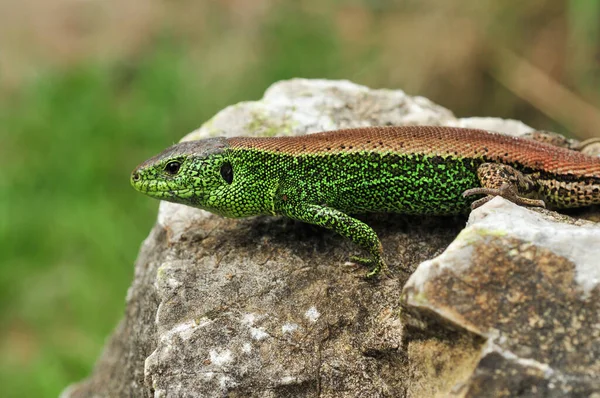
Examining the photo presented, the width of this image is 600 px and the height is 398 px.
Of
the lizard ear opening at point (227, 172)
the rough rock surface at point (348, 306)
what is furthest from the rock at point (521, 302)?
the lizard ear opening at point (227, 172)

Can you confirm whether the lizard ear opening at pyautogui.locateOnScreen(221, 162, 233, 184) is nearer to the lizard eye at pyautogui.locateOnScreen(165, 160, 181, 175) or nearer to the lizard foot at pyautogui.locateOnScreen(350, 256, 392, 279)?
the lizard eye at pyautogui.locateOnScreen(165, 160, 181, 175)

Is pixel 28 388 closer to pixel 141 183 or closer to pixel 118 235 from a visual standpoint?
pixel 118 235

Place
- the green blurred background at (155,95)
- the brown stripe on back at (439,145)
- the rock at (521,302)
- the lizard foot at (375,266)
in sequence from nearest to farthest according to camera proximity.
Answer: the rock at (521,302), the lizard foot at (375,266), the brown stripe on back at (439,145), the green blurred background at (155,95)

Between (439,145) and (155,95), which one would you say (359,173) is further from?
(155,95)

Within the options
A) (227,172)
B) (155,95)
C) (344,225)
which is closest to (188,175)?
(227,172)

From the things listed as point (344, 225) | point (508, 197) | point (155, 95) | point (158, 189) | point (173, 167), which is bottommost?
point (155, 95)

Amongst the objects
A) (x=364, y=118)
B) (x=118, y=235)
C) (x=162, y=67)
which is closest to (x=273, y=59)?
(x=162, y=67)

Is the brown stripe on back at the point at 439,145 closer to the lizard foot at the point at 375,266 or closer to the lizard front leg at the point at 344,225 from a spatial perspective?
the lizard front leg at the point at 344,225
